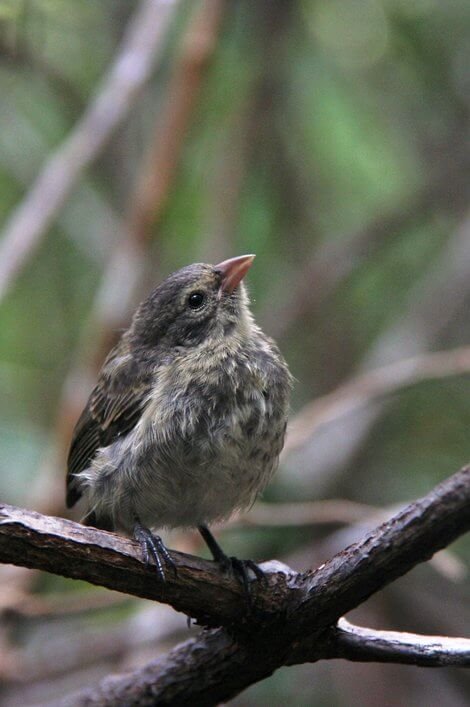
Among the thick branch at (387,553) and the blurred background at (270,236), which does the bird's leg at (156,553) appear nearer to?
the thick branch at (387,553)

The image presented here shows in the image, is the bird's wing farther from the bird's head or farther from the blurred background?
the blurred background

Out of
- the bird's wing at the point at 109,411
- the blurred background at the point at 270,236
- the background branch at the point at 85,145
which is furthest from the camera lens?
the blurred background at the point at 270,236

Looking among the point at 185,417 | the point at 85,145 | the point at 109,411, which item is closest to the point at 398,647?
the point at 185,417

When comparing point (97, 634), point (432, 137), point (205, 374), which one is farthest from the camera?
point (432, 137)

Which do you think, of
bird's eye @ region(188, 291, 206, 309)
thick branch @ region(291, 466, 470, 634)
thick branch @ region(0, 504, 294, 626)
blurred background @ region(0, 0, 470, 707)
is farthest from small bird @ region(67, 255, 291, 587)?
blurred background @ region(0, 0, 470, 707)

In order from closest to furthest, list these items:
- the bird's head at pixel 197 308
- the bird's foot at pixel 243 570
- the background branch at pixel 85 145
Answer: the bird's foot at pixel 243 570, the bird's head at pixel 197 308, the background branch at pixel 85 145

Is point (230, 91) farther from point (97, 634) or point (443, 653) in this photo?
point (443, 653)

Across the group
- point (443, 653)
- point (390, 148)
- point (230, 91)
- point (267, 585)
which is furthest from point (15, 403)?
point (443, 653)

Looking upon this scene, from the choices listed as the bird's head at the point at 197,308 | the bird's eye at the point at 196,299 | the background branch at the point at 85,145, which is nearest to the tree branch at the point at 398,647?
the bird's head at the point at 197,308

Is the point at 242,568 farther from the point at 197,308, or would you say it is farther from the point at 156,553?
the point at 197,308
